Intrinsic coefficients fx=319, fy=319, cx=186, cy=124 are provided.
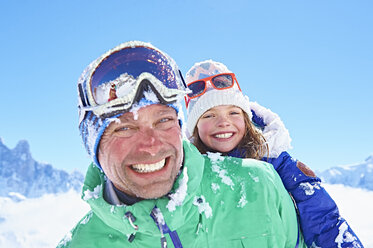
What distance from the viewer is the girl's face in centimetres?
425

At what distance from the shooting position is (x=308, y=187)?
343cm

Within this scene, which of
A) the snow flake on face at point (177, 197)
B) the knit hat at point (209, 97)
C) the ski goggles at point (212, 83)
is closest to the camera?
the snow flake on face at point (177, 197)

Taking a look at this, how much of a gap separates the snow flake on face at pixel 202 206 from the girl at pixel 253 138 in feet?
3.86

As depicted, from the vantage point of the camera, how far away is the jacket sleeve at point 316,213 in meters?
3.20

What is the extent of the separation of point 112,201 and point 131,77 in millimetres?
1062

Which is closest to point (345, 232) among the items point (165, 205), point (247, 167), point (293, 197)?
point (293, 197)

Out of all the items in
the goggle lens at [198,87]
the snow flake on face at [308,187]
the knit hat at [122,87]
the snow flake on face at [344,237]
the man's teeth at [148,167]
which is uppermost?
the knit hat at [122,87]

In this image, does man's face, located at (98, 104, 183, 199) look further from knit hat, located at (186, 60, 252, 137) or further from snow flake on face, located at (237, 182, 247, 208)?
knit hat, located at (186, 60, 252, 137)

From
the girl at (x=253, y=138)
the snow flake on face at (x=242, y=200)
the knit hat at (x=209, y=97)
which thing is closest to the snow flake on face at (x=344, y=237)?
the girl at (x=253, y=138)

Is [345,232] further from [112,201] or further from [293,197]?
[112,201]

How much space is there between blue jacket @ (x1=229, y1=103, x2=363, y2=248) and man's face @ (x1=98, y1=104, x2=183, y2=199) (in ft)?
5.19

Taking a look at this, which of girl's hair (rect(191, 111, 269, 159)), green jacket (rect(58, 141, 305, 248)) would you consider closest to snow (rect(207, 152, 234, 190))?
green jacket (rect(58, 141, 305, 248))

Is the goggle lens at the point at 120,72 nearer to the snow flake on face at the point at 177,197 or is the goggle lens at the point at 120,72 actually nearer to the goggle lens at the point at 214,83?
the snow flake on face at the point at 177,197

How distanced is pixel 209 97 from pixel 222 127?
51cm
